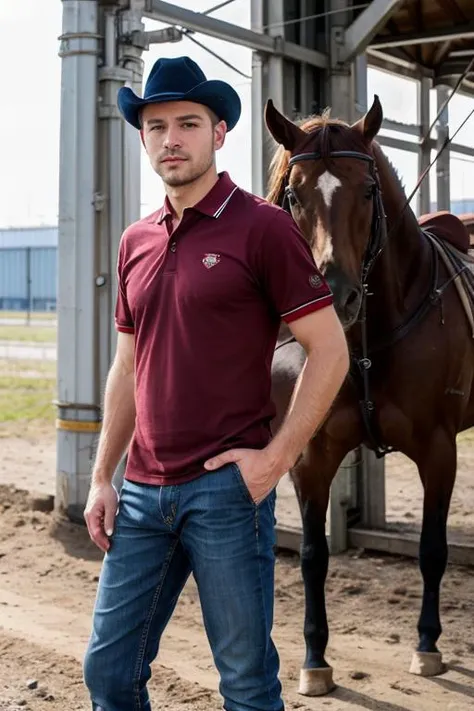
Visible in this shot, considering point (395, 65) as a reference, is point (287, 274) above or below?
below

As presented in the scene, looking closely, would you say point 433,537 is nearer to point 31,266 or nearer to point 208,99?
point 208,99

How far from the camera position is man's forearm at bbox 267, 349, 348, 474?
7.69 ft

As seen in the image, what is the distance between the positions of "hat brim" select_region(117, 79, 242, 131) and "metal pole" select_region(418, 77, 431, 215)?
4709mm

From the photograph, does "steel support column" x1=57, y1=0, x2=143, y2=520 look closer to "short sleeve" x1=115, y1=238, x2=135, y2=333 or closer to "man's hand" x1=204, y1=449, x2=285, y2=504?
"short sleeve" x1=115, y1=238, x2=135, y2=333

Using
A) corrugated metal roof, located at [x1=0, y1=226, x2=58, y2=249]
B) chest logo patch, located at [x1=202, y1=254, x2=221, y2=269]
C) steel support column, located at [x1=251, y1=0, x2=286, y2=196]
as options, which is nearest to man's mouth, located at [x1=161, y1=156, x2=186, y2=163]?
chest logo patch, located at [x1=202, y1=254, x2=221, y2=269]

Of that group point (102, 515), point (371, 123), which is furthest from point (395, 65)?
point (102, 515)

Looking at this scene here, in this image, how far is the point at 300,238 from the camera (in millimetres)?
2402

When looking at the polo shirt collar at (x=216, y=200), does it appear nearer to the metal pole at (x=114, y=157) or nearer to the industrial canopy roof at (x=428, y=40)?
the metal pole at (x=114, y=157)

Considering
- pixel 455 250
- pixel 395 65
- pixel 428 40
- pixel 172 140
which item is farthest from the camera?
pixel 395 65

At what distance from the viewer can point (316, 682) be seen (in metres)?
4.25

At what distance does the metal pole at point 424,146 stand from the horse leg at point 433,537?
307cm

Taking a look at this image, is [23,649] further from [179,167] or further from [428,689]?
[179,167]

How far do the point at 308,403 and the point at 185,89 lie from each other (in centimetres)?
77

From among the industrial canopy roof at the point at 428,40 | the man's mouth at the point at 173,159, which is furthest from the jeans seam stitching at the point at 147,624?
the industrial canopy roof at the point at 428,40
